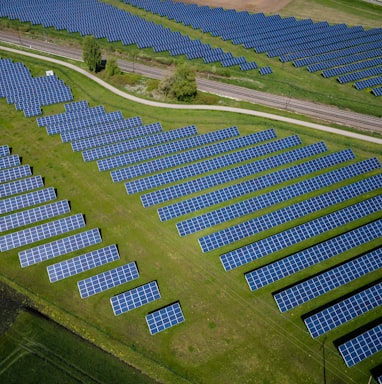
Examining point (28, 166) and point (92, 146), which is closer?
point (28, 166)

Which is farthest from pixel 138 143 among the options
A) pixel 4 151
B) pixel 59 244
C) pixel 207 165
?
pixel 59 244

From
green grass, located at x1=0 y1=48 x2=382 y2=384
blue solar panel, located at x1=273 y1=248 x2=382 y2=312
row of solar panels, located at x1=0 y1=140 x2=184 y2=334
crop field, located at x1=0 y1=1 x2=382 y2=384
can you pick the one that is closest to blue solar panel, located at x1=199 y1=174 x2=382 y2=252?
crop field, located at x1=0 y1=1 x2=382 y2=384

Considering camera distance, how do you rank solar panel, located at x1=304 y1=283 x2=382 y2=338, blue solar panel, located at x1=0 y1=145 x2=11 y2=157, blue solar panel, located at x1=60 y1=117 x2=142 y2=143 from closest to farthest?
1. solar panel, located at x1=304 y1=283 x2=382 y2=338
2. blue solar panel, located at x1=0 y1=145 x2=11 y2=157
3. blue solar panel, located at x1=60 y1=117 x2=142 y2=143

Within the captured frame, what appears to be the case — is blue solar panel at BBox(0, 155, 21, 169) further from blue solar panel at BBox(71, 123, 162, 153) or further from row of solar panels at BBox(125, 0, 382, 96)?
row of solar panels at BBox(125, 0, 382, 96)

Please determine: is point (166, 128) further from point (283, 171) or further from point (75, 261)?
point (75, 261)

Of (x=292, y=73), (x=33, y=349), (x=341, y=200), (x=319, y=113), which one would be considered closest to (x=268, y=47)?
(x=292, y=73)

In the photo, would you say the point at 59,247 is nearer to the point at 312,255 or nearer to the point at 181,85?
the point at 312,255
